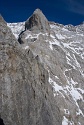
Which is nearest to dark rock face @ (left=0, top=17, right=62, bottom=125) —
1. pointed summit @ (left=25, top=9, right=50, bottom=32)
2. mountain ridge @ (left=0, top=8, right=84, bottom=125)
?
mountain ridge @ (left=0, top=8, right=84, bottom=125)

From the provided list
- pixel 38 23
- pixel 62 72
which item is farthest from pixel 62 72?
pixel 38 23

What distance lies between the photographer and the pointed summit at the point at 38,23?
98450mm

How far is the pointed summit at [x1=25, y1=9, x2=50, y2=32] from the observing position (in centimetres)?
9845

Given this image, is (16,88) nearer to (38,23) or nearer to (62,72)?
(62,72)

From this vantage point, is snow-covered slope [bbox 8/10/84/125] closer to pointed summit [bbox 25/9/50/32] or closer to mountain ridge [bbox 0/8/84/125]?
mountain ridge [bbox 0/8/84/125]

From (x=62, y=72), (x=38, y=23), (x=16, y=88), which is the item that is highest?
(x=38, y=23)

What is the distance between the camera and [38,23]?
100 metres

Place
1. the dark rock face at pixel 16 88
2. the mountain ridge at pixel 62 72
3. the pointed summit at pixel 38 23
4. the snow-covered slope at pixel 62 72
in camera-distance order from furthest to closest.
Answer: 1. the pointed summit at pixel 38 23
2. the snow-covered slope at pixel 62 72
3. the mountain ridge at pixel 62 72
4. the dark rock face at pixel 16 88

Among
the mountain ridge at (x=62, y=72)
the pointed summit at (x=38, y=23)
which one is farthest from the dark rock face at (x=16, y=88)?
the pointed summit at (x=38, y=23)

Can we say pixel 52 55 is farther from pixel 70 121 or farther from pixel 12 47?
pixel 12 47

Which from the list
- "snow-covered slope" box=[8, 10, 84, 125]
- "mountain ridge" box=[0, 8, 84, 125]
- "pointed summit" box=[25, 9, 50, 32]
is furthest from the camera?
"pointed summit" box=[25, 9, 50, 32]

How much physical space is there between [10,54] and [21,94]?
5.25 meters

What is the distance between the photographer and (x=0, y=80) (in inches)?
1324

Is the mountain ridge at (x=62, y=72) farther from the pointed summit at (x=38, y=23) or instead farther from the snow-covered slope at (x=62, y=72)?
the pointed summit at (x=38, y=23)
